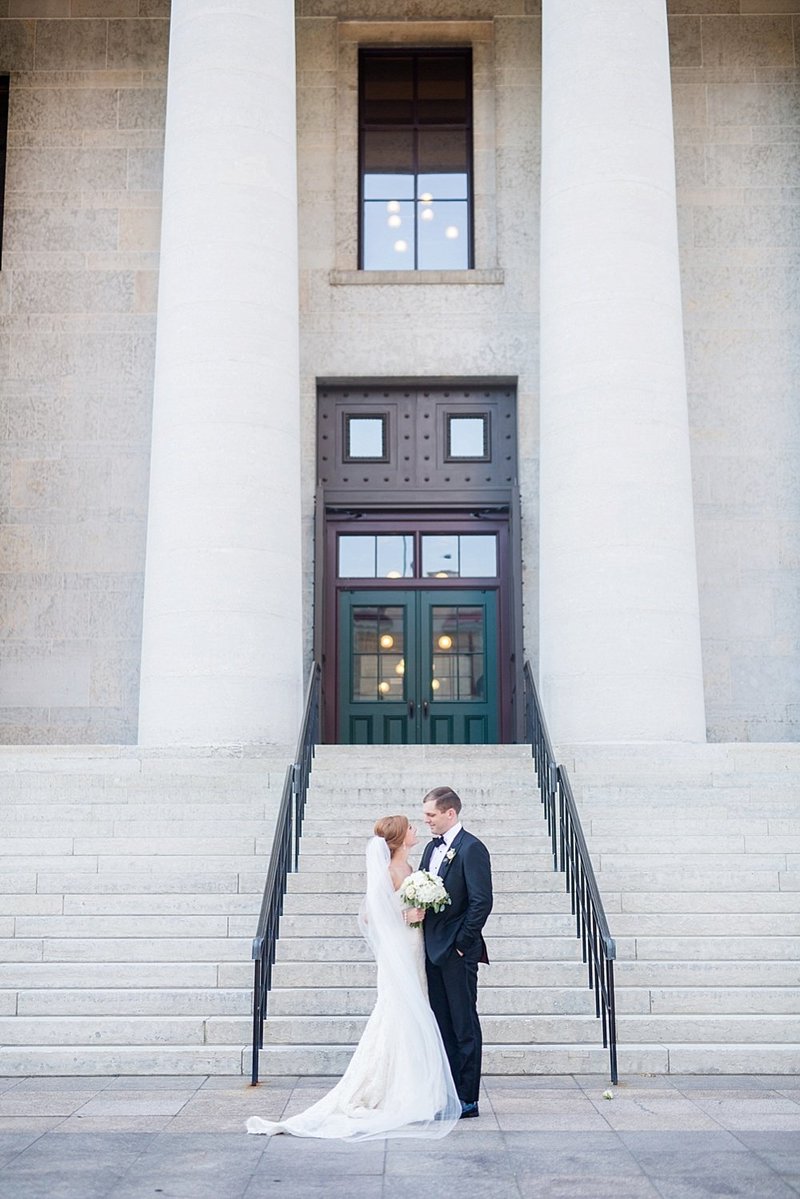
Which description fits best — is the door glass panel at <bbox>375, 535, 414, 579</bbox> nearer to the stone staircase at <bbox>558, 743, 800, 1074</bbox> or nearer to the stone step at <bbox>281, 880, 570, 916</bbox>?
the stone staircase at <bbox>558, 743, 800, 1074</bbox>

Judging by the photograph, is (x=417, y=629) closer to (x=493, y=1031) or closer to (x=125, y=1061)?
(x=493, y=1031)

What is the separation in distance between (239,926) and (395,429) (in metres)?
10.7

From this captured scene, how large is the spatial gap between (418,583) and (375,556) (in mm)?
784

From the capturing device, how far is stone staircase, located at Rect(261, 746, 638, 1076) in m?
9.12

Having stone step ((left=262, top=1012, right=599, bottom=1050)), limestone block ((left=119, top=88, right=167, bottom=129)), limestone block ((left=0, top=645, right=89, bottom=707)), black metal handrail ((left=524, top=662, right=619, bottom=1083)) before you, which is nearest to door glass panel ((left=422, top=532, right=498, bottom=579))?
limestone block ((left=0, top=645, right=89, bottom=707))

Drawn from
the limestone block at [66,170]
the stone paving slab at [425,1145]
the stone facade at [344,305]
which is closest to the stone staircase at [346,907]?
the stone paving slab at [425,1145]

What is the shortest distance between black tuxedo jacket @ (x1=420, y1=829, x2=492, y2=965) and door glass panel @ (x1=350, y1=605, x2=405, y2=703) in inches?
447

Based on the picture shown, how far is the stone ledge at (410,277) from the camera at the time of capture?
20.0 m

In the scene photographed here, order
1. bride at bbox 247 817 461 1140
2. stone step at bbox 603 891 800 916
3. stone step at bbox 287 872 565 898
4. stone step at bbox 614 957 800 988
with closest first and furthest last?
bride at bbox 247 817 461 1140 < stone step at bbox 614 957 800 988 < stone step at bbox 603 891 800 916 < stone step at bbox 287 872 565 898

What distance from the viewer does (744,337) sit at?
1994 cm

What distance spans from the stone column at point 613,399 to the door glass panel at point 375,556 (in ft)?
13.8

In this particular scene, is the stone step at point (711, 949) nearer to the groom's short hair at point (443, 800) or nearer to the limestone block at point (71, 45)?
the groom's short hair at point (443, 800)

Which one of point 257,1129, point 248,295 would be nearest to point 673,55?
point 248,295

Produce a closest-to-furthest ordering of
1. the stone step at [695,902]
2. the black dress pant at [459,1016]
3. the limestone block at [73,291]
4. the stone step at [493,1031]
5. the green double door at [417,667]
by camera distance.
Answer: the black dress pant at [459,1016]
the stone step at [493,1031]
the stone step at [695,902]
the green double door at [417,667]
the limestone block at [73,291]
